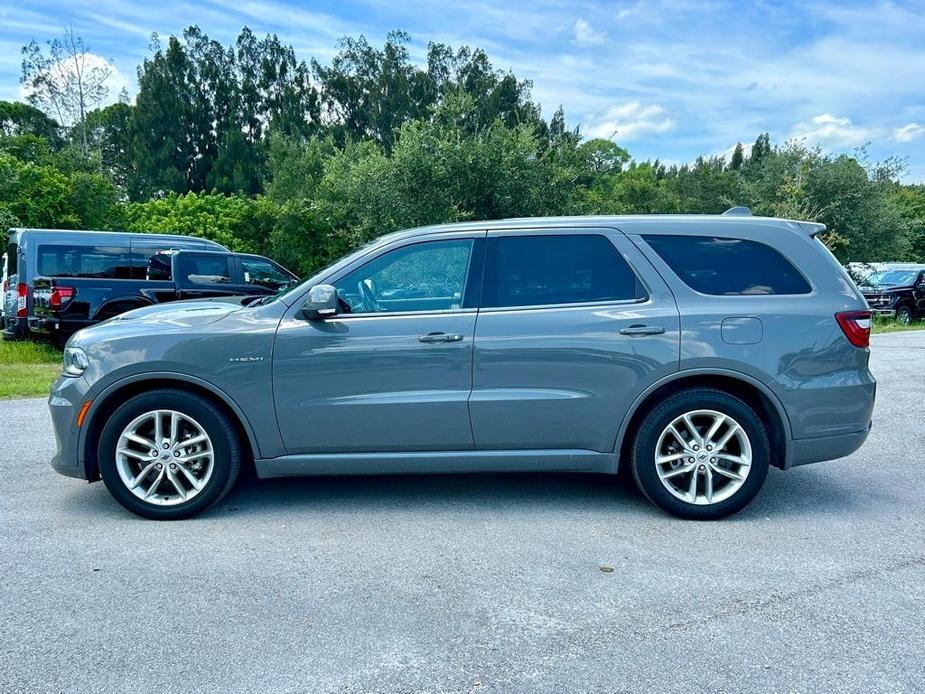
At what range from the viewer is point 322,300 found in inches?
159

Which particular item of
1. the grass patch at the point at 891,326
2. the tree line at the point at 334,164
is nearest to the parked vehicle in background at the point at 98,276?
the tree line at the point at 334,164

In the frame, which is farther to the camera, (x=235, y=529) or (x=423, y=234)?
(x=423, y=234)

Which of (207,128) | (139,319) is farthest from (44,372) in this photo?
(207,128)

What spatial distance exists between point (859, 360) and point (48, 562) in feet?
15.6

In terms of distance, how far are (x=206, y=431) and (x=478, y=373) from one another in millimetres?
1677

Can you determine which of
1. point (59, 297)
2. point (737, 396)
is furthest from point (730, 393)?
point (59, 297)

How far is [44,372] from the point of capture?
10.2 m

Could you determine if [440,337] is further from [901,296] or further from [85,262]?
[901,296]

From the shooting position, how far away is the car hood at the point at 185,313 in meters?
4.29

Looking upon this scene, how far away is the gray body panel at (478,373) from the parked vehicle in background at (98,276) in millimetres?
7588

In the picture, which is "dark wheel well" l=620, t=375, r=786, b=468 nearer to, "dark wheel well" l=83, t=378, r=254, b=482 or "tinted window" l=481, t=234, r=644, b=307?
"tinted window" l=481, t=234, r=644, b=307

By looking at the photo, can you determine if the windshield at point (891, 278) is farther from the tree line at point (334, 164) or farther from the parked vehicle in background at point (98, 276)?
the parked vehicle in background at point (98, 276)

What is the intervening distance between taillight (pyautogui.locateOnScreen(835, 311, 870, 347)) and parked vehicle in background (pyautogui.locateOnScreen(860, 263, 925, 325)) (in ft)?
63.5

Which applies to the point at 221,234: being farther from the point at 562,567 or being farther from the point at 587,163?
the point at 562,567
